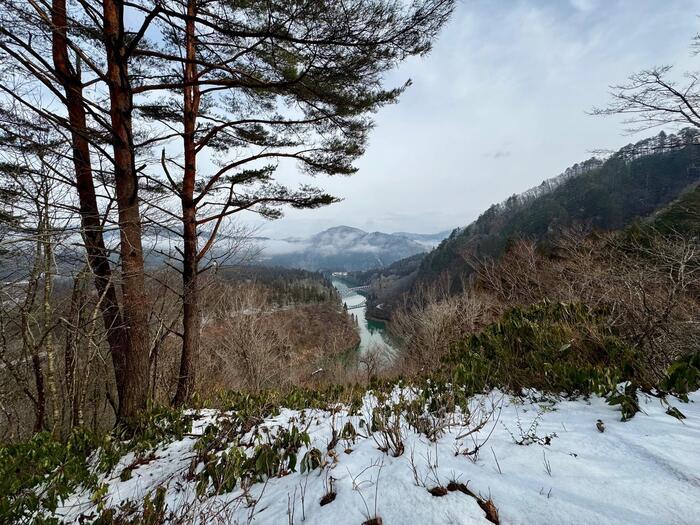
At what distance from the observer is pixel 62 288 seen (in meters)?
5.07

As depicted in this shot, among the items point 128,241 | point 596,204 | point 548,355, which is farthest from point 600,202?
point 128,241

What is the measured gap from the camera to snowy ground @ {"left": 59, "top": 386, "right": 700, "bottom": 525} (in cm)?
139

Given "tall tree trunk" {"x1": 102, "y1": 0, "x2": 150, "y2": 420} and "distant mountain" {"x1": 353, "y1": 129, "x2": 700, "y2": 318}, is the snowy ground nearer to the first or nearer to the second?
"tall tree trunk" {"x1": 102, "y1": 0, "x2": 150, "y2": 420}

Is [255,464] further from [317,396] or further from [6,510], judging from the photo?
[317,396]

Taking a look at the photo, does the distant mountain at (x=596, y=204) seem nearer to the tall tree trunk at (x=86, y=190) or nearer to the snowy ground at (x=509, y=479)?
the snowy ground at (x=509, y=479)

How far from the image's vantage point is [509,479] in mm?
1661

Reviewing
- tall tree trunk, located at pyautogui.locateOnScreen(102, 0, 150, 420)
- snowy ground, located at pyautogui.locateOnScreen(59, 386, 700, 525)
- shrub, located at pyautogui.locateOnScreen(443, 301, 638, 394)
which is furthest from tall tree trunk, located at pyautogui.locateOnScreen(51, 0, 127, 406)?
shrub, located at pyautogui.locateOnScreen(443, 301, 638, 394)

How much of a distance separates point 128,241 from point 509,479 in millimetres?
4233

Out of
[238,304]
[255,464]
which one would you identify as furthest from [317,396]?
[238,304]

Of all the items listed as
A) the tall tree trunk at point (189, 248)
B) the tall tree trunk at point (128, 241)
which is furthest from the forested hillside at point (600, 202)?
the tall tree trunk at point (128, 241)

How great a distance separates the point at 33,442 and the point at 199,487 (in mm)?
2305

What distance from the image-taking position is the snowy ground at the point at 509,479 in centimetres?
139

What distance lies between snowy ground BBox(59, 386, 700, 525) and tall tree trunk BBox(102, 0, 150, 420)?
1.25 metres

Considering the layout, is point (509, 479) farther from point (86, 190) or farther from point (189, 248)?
point (86, 190)
